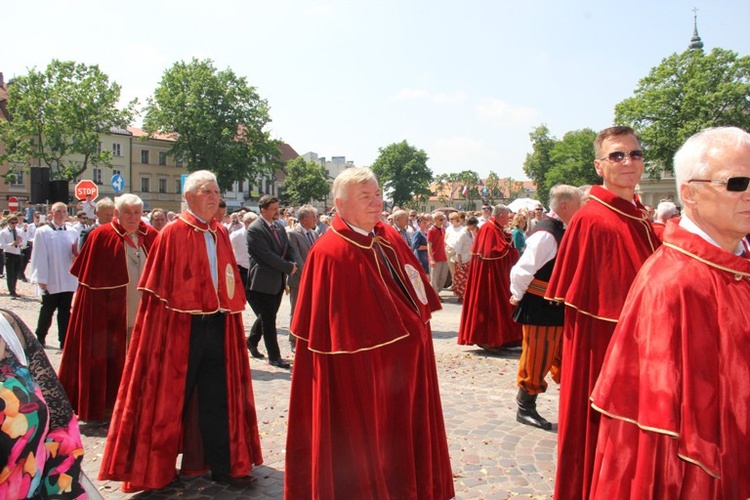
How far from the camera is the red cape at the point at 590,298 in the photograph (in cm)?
366

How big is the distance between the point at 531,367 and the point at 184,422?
3028 mm

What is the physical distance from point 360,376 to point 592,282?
4.87 ft

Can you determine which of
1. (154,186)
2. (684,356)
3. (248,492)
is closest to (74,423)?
(684,356)

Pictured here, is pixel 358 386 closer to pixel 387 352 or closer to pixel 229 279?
pixel 387 352

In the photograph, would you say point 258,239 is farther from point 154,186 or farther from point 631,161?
point 154,186

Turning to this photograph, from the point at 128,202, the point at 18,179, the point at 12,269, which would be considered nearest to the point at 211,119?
the point at 18,179

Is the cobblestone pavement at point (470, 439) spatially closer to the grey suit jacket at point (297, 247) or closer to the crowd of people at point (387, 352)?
the crowd of people at point (387, 352)

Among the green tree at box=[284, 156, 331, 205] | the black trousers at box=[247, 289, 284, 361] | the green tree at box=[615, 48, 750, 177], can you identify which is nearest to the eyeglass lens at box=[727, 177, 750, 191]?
the black trousers at box=[247, 289, 284, 361]

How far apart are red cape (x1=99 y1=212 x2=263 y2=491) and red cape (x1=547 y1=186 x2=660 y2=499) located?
232cm

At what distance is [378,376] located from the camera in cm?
358

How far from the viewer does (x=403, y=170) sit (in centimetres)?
9856

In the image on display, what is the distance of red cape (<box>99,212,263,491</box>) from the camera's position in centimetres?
442

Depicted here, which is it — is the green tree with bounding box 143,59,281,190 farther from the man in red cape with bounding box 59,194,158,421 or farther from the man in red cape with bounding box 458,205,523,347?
the man in red cape with bounding box 59,194,158,421

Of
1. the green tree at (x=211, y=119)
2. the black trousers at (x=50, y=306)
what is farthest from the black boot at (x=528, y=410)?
the green tree at (x=211, y=119)
